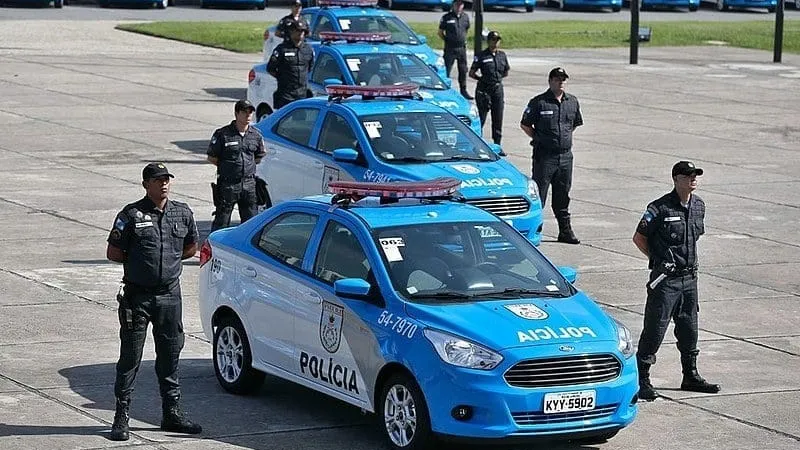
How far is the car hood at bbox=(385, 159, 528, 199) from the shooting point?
15.8m

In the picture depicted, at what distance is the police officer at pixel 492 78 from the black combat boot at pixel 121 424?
14.5 metres

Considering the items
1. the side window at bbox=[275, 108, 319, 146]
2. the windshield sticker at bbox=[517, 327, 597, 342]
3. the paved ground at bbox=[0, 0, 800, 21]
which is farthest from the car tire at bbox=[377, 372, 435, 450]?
the paved ground at bbox=[0, 0, 800, 21]

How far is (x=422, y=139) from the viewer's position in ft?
55.0

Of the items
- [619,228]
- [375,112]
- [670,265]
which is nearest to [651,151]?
[619,228]

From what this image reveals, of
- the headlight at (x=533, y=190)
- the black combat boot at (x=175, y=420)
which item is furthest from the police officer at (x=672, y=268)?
the headlight at (x=533, y=190)

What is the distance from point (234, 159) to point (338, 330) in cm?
581

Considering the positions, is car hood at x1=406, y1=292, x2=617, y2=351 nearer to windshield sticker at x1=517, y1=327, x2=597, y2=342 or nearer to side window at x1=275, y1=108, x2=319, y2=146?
windshield sticker at x1=517, y1=327, x2=597, y2=342

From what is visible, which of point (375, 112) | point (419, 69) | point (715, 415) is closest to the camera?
point (715, 415)

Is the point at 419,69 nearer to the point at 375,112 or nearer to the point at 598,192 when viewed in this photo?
the point at 598,192

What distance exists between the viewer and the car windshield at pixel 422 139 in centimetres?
1653

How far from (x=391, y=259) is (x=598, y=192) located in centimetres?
1088

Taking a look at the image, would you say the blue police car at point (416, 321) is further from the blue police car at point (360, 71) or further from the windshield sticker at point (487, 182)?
the blue police car at point (360, 71)

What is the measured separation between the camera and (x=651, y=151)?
24594mm

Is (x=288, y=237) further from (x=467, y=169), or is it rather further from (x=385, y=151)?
(x=385, y=151)
